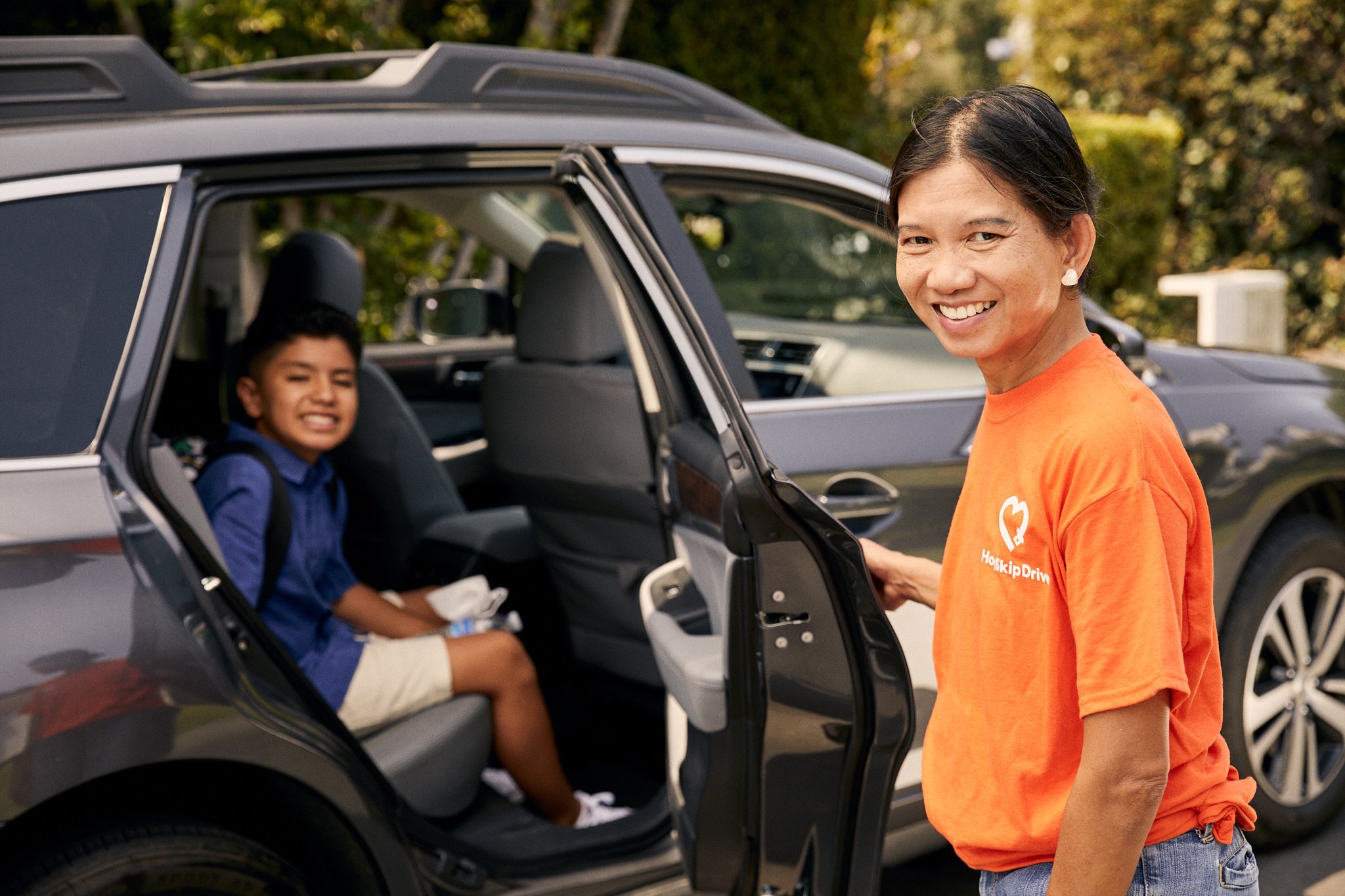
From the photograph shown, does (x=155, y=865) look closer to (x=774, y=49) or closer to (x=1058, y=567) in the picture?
(x=1058, y=567)

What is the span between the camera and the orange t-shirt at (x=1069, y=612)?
3.56 ft

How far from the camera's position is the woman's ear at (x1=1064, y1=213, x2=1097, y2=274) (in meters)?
1.21

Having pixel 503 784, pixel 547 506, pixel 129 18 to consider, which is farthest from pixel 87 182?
pixel 129 18

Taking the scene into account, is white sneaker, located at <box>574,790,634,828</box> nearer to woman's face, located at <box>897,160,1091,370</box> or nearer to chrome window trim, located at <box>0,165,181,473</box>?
chrome window trim, located at <box>0,165,181,473</box>

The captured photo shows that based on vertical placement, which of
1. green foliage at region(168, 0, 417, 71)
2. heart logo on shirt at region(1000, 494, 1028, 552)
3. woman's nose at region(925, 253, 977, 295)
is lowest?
heart logo on shirt at region(1000, 494, 1028, 552)

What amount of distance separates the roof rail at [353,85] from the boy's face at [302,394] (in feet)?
1.89

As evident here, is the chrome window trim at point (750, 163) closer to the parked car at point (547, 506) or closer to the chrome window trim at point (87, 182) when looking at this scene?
the parked car at point (547, 506)

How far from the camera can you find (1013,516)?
119 cm

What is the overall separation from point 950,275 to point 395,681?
1603 mm

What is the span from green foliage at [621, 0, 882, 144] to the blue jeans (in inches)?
277

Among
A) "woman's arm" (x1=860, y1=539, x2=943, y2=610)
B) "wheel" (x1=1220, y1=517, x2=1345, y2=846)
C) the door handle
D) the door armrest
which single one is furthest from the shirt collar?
"wheel" (x1=1220, y1=517, x2=1345, y2=846)

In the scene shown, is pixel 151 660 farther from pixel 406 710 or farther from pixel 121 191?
pixel 406 710

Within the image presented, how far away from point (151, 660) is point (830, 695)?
37.9 inches

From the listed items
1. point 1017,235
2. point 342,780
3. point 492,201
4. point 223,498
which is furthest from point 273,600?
point 1017,235
